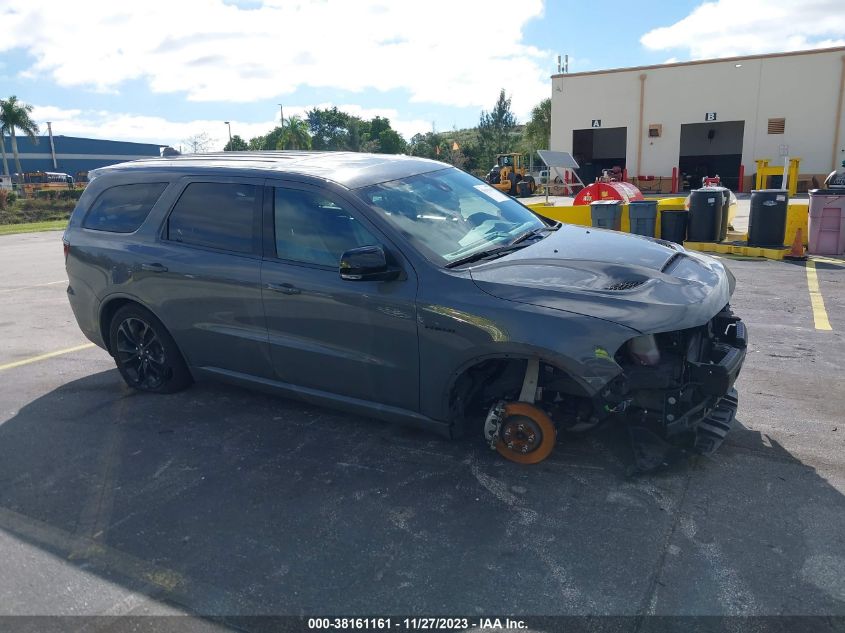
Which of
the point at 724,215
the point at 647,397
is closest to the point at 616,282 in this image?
the point at 647,397

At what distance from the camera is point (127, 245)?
4.99 m

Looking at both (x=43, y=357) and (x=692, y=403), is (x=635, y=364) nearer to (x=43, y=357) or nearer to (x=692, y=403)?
(x=692, y=403)

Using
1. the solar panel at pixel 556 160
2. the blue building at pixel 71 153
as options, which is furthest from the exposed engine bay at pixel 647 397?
the blue building at pixel 71 153

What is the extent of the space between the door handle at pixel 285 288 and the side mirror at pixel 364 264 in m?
0.53

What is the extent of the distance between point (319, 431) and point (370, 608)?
73.2 inches

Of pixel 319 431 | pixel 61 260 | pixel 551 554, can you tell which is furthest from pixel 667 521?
pixel 61 260

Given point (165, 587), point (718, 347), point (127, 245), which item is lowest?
point (165, 587)

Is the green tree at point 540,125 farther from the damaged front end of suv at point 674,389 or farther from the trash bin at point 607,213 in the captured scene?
the damaged front end of suv at point 674,389

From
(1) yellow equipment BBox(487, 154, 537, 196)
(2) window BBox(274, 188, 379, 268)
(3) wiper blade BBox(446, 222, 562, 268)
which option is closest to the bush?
(1) yellow equipment BBox(487, 154, 537, 196)

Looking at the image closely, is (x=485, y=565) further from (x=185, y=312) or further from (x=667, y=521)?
(x=185, y=312)

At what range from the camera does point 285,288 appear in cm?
417

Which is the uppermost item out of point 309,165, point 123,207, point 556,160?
point 556,160

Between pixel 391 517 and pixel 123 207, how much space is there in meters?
3.38

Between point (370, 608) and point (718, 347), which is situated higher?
point (718, 347)
